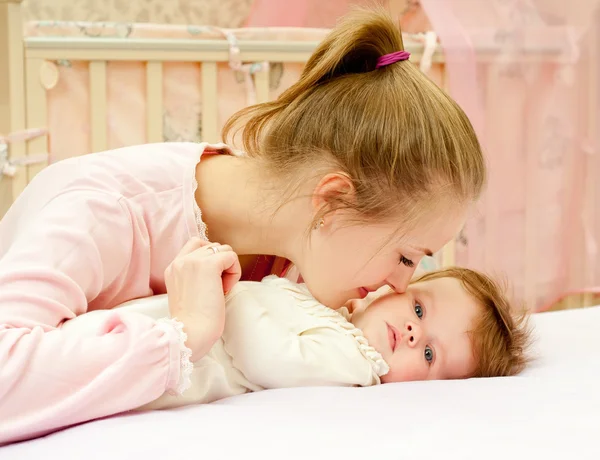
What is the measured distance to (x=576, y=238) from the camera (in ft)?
6.84

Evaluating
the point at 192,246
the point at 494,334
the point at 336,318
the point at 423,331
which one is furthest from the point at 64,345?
the point at 494,334

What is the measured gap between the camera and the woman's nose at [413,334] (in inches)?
43.8

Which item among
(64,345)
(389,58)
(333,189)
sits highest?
(389,58)

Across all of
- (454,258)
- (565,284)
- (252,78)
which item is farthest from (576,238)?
(252,78)

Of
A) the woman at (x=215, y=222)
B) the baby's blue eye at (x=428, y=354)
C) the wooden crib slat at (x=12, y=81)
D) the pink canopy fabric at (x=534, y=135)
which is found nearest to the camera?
the woman at (x=215, y=222)

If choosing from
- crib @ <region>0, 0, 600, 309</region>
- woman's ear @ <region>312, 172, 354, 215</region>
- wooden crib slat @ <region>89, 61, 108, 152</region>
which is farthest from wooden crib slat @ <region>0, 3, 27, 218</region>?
woman's ear @ <region>312, 172, 354, 215</region>

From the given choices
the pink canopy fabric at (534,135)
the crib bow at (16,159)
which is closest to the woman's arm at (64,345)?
the crib bow at (16,159)

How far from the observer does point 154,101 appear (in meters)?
1.77

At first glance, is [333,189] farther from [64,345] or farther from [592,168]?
[592,168]

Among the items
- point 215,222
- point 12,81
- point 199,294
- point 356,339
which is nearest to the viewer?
point 199,294

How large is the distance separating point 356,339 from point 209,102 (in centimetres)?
87

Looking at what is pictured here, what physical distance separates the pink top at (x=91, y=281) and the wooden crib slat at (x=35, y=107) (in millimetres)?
463

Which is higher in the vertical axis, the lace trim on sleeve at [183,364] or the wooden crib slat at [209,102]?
the wooden crib slat at [209,102]

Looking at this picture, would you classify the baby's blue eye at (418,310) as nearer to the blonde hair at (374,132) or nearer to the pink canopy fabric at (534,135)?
the blonde hair at (374,132)
